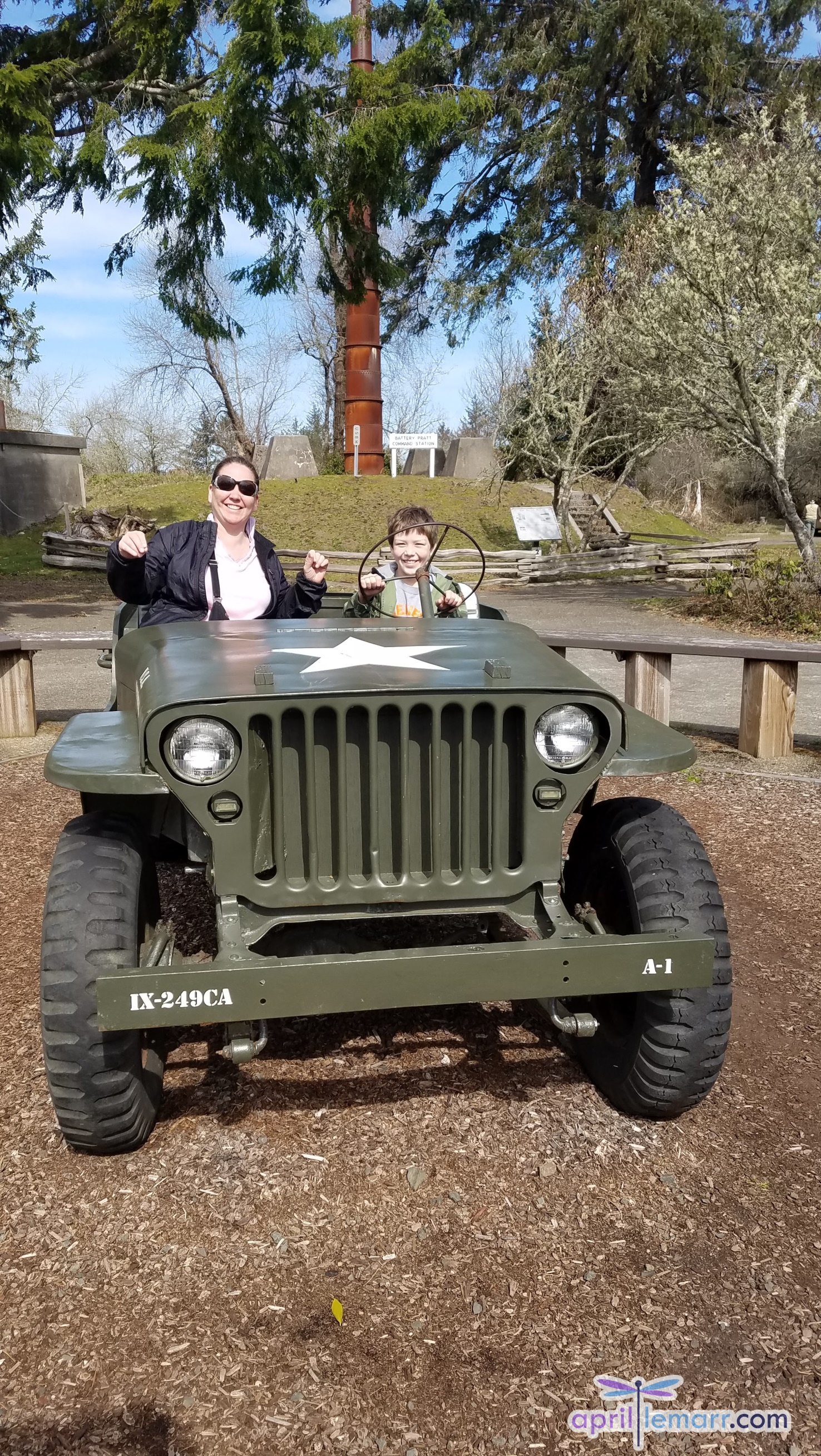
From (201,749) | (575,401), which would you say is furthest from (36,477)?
(201,749)

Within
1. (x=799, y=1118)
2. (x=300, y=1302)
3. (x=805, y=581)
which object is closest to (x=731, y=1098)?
(x=799, y=1118)

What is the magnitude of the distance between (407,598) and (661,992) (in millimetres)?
1981

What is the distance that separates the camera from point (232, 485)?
399 centimetres

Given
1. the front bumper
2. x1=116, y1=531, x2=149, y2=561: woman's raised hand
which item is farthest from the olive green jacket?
the front bumper

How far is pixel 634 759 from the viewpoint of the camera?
2891 millimetres

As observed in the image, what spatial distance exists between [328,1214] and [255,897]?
78 cm

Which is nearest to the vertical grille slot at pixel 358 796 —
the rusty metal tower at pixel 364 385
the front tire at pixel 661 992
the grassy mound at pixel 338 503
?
the front tire at pixel 661 992

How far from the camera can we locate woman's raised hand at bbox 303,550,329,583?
12.9 ft

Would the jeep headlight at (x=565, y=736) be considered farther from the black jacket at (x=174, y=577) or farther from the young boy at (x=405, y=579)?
the black jacket at (x=174, y=577)

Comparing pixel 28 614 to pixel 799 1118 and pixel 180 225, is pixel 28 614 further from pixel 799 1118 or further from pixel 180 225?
pixel 799 1118

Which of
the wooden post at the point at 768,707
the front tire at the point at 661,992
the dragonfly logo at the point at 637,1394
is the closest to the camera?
the dragonfly logo at the point at 637,1394

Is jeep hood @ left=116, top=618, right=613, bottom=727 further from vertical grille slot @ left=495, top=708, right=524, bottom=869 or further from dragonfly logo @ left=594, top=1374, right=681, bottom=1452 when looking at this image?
dragonfly logo @ left=594, top=1374, right=681, bottom=1452

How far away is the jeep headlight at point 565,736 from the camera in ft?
9.02

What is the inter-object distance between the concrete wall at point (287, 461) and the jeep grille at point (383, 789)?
87.9ft
